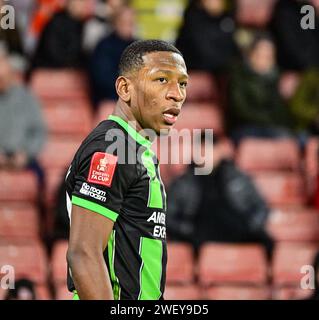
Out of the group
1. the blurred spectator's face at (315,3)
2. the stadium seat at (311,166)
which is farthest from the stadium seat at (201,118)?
the blurred spectator's face at (315,3)

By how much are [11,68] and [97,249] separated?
17.5 ft

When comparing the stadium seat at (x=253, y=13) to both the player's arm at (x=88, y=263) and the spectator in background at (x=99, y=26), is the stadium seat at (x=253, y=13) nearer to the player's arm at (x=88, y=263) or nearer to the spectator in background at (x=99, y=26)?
the spectator in background at (x=99, y=26)

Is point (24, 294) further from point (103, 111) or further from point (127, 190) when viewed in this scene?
point (127, 190)

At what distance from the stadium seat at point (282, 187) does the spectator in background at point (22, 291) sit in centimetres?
243

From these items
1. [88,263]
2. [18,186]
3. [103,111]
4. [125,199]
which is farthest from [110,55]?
[88,263]

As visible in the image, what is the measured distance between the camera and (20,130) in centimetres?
725

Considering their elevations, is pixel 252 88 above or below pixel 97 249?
above

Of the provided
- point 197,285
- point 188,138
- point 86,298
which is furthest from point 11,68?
point 86,298

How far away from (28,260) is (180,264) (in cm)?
109

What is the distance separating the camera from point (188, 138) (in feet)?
23.4
